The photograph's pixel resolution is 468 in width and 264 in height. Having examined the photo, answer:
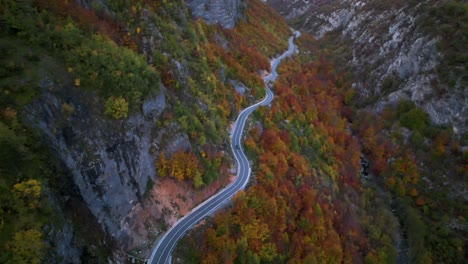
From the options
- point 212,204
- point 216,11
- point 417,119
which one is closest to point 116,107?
point 212,204

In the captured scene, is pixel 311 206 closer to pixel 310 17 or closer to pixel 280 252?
pixel 280 252

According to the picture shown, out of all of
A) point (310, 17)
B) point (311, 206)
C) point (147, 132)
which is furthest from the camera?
point (310, 17)

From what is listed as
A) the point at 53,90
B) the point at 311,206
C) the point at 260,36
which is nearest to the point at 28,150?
the point at 53,90

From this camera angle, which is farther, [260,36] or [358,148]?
[260,36]

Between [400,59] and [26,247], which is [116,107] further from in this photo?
[400,59]

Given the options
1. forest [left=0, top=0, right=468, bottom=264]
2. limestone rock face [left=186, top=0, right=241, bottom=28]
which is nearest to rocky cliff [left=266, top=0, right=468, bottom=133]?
forest [left=0, top=0, right=468, bottom=264]

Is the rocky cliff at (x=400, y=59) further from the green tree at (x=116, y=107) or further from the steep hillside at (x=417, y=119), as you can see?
the green tree at (x=116, y=107)
